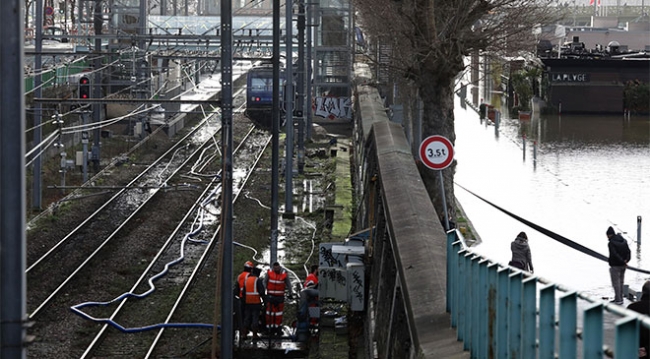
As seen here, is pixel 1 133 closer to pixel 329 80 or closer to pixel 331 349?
pixel 331 349

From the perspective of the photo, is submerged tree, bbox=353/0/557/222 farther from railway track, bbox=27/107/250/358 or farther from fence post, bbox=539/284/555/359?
fence post, bbox=539/284/555/359

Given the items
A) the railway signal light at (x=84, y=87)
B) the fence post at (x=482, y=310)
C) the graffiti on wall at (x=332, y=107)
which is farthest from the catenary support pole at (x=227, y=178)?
the graffiti on wall at (x=332, y=107)

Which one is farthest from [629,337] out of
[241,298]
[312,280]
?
[312,280]

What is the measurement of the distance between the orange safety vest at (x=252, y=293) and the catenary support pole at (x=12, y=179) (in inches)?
402

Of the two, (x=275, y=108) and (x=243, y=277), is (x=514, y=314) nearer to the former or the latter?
(x=243, y=277)

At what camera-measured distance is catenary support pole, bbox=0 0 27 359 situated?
19.1ft

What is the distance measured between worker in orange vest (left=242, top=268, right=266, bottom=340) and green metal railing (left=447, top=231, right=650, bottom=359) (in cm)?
754

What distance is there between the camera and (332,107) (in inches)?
1662

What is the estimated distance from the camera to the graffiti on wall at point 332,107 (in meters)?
41.7

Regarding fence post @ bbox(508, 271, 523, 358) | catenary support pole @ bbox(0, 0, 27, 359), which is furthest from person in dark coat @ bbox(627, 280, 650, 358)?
catenary support pole @ bbox(0, 0, 27, 359)

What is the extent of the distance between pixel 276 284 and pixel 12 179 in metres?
10.5

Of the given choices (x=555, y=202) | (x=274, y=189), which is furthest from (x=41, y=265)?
(x=555, y=202)

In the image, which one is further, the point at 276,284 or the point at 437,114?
the point at 437,114

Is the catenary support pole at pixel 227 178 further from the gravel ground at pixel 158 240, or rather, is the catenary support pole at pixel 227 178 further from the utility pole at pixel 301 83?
the utility pole at pixel 301 83
